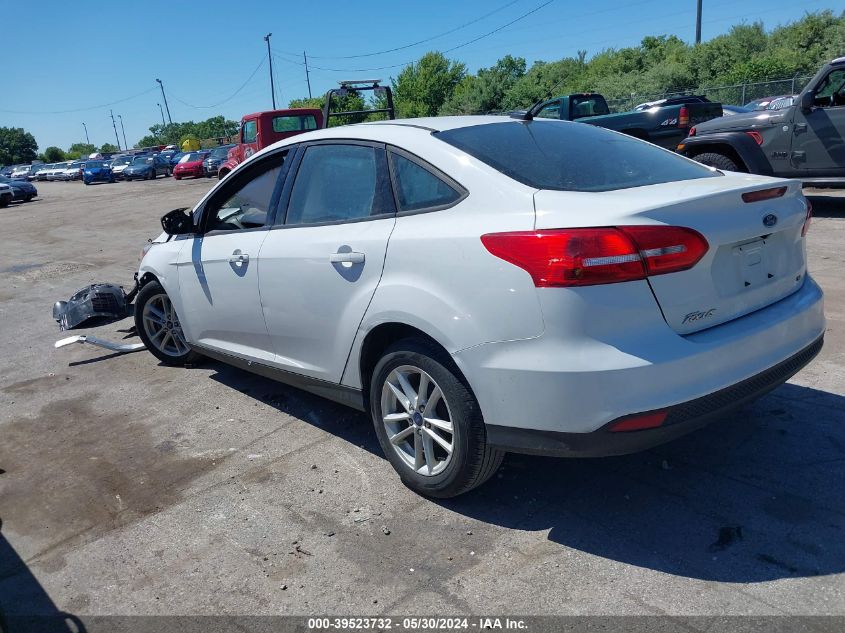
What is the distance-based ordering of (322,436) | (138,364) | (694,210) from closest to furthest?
(694,210)
(322,436)
(138,364)

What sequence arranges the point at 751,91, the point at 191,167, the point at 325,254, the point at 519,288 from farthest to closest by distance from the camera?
the point at 191,167 < the point at 751,91 < the point at 325,254 < the point at 519,288

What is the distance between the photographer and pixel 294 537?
10.6 feet

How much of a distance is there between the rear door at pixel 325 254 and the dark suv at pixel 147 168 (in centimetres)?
4377

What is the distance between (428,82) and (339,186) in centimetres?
7828

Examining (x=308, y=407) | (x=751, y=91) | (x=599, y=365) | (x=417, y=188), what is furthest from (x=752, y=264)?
(x=751, y=91)

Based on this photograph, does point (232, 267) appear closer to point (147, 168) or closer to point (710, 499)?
point (710, 499)

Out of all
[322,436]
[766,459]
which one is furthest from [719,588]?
[322,436]

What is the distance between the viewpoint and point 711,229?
286cm

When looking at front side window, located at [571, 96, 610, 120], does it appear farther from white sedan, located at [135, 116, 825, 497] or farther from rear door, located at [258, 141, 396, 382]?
rear door, located at [258, 141, 396, 382]

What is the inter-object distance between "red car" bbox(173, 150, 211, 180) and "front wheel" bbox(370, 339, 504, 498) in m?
36.7

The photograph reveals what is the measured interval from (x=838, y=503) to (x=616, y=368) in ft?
4.28

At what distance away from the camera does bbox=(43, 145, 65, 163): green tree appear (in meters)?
128

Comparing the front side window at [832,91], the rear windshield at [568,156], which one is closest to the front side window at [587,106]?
the front side window at [832,91]

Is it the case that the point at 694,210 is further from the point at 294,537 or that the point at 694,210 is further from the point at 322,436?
the point at 322,436
